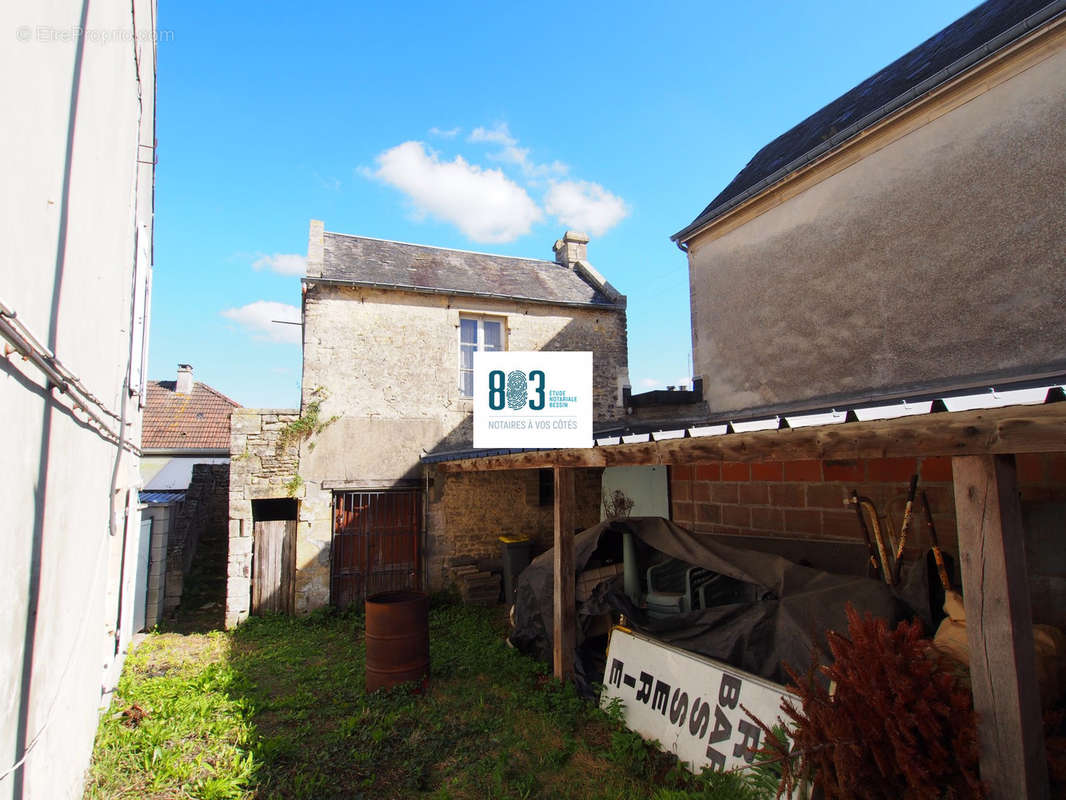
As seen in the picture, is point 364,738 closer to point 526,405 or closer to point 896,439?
point 526,405

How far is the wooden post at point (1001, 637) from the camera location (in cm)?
230

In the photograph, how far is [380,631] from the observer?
5.58 metres

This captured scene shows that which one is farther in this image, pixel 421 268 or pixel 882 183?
pixel 421 268

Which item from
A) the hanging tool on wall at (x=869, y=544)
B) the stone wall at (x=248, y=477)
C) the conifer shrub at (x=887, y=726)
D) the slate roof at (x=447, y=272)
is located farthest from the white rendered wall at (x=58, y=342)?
the slate roof at (x=447, y=272)

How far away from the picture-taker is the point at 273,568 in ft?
28.2

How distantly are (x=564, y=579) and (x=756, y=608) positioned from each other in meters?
1.87

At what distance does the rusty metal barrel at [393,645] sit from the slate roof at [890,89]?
23.4ft

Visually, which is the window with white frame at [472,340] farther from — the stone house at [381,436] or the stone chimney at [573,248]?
the stone chimney at [573,248]

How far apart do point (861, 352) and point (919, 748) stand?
4881 mm

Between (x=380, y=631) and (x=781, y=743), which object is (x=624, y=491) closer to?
(x=380, y=631)

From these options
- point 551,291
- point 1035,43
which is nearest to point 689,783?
point 1035,43

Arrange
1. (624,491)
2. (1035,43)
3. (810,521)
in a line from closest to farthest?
(1035,43)
(810,521)
(624,491)

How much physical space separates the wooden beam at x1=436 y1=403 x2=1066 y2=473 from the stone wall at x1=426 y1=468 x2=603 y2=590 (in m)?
6.07

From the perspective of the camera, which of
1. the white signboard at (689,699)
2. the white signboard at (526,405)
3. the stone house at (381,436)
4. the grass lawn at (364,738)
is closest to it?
the white signboard at (689,699)
